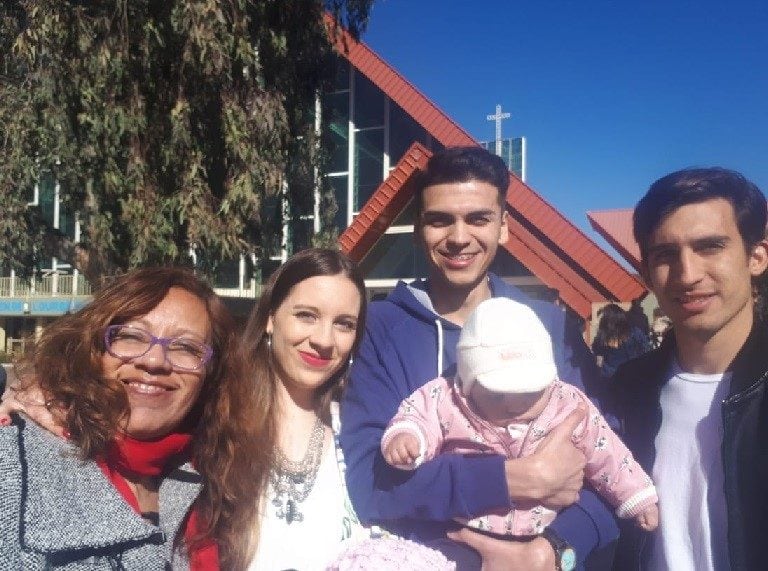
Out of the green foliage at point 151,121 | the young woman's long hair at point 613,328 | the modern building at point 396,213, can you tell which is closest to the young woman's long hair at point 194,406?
the modern building at point 396,213

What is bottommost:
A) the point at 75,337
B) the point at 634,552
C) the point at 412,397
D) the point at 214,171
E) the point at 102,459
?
the point at 634,552

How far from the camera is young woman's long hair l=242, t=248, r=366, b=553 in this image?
241cm

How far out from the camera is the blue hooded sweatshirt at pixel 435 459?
2.17 meters

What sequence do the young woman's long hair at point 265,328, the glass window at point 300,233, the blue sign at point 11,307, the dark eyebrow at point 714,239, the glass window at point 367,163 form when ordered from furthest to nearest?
the blue sign at point 11,307 < the glass window at point 367,163 < the glass window at point 300,233 < the young woman's long hair at point 265,328 < the dark eyebrow at point 714,239

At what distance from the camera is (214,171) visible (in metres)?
7.78

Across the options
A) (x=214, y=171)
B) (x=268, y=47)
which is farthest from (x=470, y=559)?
(x=268, y=47)

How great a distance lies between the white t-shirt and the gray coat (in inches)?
10.2

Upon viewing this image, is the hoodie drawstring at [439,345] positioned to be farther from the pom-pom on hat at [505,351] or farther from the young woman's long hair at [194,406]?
the young woman's long hair at [194,406]

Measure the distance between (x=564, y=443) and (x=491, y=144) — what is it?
15532 millimetres

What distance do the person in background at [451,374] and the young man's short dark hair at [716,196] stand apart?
57 centimetres

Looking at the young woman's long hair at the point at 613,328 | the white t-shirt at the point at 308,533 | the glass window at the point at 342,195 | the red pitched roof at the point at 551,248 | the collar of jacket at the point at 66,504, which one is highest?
→ the glass window at the point at 342,195

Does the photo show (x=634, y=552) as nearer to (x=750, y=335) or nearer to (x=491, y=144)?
(x=750, y=335)

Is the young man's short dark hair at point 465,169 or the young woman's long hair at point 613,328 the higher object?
the young man's short dark hair at point 465,169

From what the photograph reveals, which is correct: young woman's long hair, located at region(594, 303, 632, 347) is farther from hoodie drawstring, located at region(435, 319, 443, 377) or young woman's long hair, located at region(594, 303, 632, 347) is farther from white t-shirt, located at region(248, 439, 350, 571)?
white t-shirt, located at region(248, 439, 350, 571)
